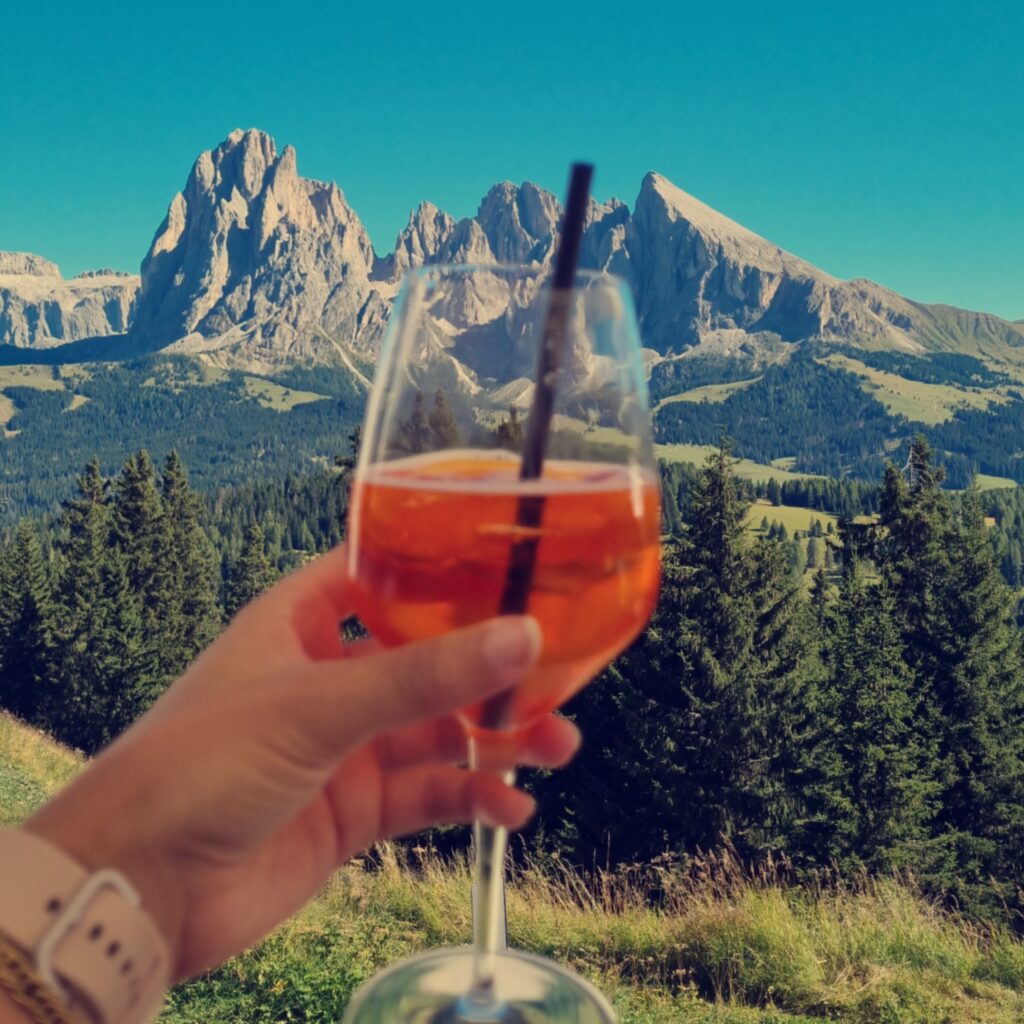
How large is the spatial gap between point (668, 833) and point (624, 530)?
1299 inches

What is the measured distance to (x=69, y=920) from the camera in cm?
173

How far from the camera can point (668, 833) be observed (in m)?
32.4

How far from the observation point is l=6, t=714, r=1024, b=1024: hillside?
17.4 ft

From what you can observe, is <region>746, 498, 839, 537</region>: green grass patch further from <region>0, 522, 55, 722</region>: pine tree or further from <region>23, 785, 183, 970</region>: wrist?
<region>23, 785, 183, 970</region>: wrist

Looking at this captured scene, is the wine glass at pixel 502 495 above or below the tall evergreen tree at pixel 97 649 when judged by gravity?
above

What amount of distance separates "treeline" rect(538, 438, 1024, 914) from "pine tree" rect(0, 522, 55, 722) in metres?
29.6

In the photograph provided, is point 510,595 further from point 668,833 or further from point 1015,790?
point 1015,790

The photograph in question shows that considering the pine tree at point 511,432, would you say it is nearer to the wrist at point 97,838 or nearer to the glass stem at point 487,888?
the glass stem at point 487,888

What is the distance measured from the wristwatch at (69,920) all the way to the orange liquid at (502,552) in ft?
2.36

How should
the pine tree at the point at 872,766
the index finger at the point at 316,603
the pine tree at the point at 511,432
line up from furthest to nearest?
the pine tree at the point at 872,766 → the index finger at the point at 316,603 → the pine tree at the point at 511,432

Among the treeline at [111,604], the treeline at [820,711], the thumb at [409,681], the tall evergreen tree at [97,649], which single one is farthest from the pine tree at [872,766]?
the tall evergreen tree at [97,649]

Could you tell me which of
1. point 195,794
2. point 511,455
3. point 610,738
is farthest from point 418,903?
point 610,738

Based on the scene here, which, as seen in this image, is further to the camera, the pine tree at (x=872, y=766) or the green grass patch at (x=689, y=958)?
the pine tree at (x=872, y=766)

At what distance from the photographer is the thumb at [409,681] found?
1567mm
